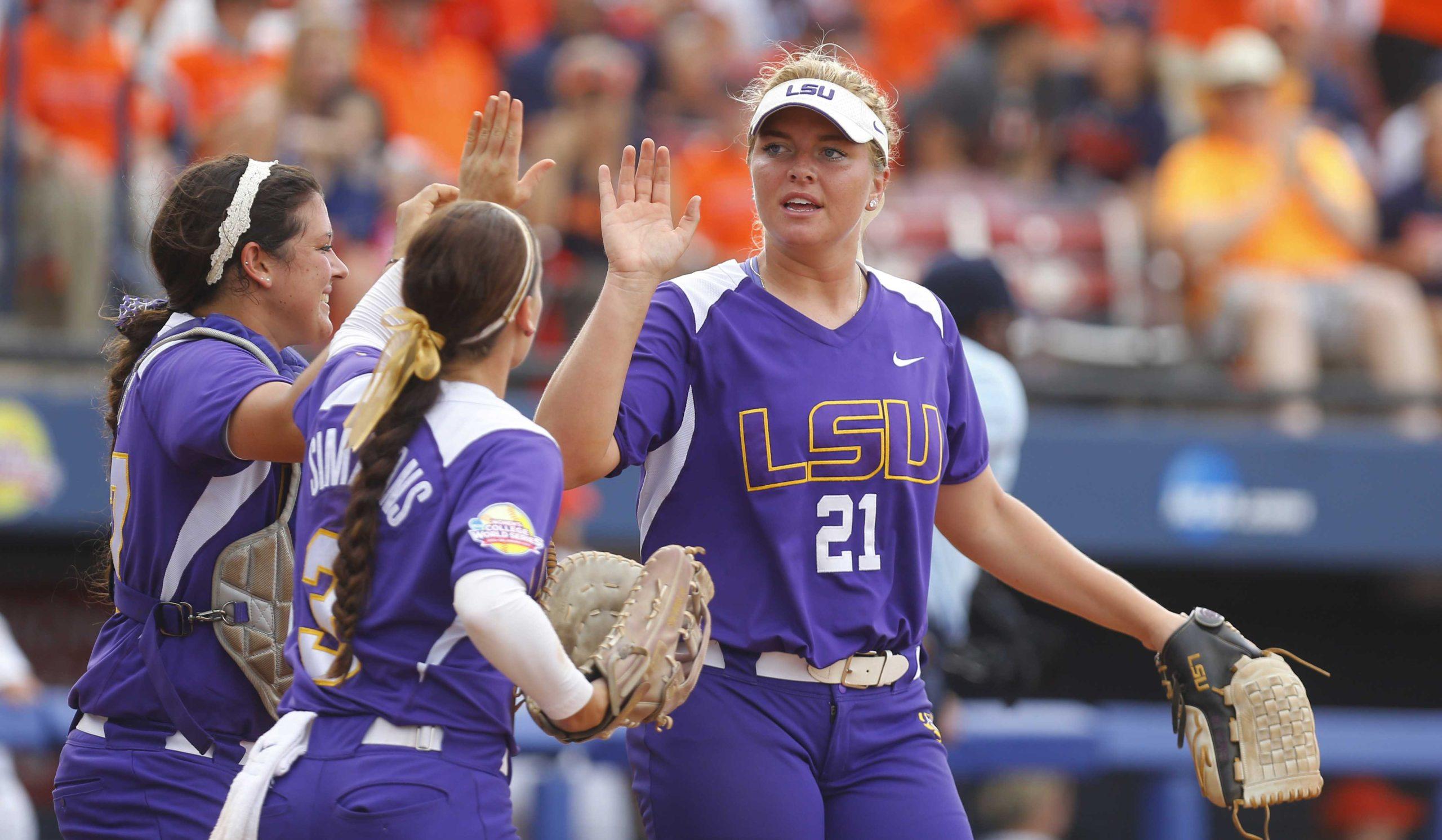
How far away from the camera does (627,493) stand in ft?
25.3

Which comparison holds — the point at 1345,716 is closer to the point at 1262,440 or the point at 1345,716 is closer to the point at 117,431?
the point at 1262,440

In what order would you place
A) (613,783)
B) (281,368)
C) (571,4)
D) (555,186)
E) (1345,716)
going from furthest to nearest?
(571,4) → (555,186) → (1345,716) → (613,783) → (281,368)

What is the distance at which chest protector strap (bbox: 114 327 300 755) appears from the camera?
2.96 metres

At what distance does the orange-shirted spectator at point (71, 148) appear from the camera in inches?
283

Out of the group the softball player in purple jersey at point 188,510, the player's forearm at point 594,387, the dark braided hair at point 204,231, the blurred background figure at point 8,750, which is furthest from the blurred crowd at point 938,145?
the player's forearm at point 594,387

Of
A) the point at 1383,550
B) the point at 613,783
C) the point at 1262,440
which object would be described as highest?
the point at 1262,440

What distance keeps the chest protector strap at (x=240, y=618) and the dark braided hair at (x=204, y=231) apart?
13cm

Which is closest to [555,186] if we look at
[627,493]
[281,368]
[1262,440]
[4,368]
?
[627,493]

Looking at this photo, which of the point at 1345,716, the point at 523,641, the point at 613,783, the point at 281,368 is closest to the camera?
the point at 523,641

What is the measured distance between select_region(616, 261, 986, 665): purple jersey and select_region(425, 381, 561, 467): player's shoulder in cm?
42

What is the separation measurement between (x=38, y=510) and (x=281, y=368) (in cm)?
435

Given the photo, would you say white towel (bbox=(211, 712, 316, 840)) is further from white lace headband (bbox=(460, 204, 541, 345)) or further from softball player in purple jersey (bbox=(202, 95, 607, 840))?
white lace headband (bbox=(460, 204, 541, 345))

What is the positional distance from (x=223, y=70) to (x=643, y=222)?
557cm

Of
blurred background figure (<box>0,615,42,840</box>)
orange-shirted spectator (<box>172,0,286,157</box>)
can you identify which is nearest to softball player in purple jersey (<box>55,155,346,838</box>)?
blurred background figure (<box>0,615,42,840</box>)
